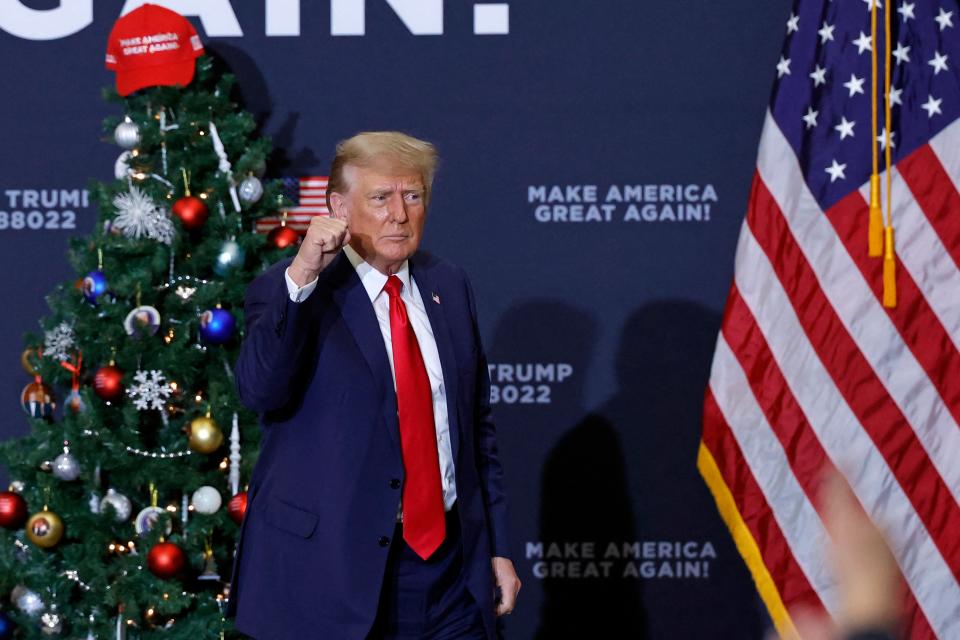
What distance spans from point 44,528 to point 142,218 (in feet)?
3.36

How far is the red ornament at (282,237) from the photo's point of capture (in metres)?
4.32

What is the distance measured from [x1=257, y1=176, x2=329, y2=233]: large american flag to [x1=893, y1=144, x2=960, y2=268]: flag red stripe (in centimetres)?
211

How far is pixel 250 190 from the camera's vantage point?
423 centimetres

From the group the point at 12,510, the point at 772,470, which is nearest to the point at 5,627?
the point at 12,510

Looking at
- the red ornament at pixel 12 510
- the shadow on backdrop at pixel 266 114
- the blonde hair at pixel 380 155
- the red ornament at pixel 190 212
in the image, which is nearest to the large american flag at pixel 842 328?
the shadow on backdrop at pixel 266 114

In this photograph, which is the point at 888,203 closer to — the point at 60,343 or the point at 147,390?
the point at 147,390

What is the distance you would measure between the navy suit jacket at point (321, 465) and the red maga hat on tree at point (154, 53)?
1845 millimetres

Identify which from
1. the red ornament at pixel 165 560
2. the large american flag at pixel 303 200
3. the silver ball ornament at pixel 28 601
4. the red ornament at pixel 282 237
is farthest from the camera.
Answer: the large american flag at pixel 303 200

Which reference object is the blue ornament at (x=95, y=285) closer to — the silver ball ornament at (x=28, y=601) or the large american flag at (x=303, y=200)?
the large american flag at (x=303, y=200)

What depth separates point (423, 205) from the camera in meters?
2.76

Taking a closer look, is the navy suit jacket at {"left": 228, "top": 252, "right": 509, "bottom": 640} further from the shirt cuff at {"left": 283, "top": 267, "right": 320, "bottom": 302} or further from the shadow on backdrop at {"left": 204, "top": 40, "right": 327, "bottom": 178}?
the shadow on backdrop at {"left": 204, "top": 40, "right": 327, "bottom": 178}

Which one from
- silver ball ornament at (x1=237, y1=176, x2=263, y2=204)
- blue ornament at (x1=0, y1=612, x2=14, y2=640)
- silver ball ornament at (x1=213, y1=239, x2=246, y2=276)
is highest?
silver ball ornament at (x1=237, y1=176, x2=263, y2=204)

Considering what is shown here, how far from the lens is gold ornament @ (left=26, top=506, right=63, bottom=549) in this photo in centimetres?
400

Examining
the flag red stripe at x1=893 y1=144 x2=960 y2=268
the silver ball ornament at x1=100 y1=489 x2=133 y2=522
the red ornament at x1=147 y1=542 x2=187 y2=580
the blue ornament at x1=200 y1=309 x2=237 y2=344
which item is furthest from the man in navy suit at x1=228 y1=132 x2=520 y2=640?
the flag red stripe at x1=893 y1=144 x2=960 y2=268
